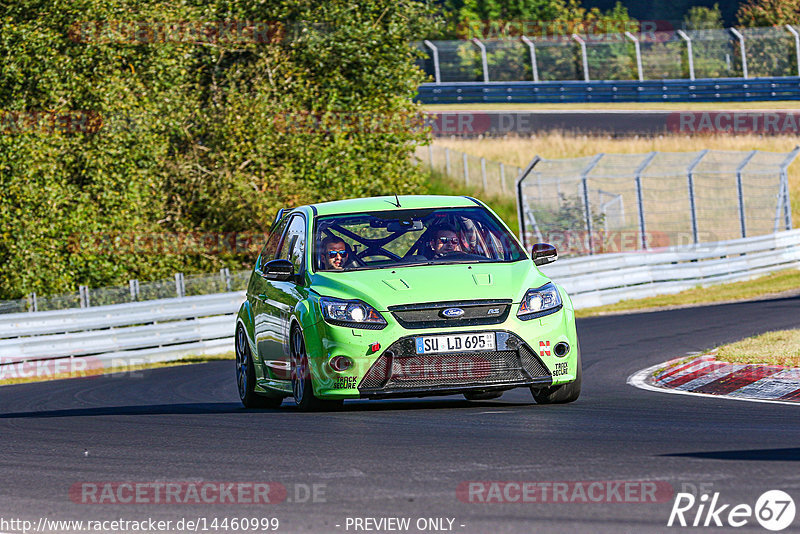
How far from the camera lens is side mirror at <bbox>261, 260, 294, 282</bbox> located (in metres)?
10.8

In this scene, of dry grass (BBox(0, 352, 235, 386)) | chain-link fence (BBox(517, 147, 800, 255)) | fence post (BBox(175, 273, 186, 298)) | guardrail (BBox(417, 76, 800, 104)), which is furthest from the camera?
guardrail (BBox(417, 76, 800, 104))

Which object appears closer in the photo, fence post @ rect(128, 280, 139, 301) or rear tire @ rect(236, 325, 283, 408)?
rear tire @ rect(236, 325, 283, 408)

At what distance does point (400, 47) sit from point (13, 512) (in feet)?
97.1

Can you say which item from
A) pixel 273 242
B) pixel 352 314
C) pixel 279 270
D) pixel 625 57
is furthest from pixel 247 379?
pixel 625 57

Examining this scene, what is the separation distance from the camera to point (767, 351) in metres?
12.9

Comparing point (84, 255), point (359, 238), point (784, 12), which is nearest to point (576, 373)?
point (359, 238)

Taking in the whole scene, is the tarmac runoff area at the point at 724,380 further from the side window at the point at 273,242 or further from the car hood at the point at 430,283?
the side window at the point at 273,242

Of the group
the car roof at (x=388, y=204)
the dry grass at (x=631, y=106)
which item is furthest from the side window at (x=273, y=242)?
the dry grass at (x=631, y=106)

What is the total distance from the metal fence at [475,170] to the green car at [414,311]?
32.4 metres

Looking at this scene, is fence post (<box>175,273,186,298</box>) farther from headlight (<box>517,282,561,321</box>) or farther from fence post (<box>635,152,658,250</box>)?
headlight (<box>517,282,561,321</box>)

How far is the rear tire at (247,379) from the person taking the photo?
12125 millimetres

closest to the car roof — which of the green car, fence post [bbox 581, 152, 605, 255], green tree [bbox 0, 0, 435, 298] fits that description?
the green car

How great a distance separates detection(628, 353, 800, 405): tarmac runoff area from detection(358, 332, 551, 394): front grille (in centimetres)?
216

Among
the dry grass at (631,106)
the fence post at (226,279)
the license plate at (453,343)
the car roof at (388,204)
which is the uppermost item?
the car roof at (388,204)
